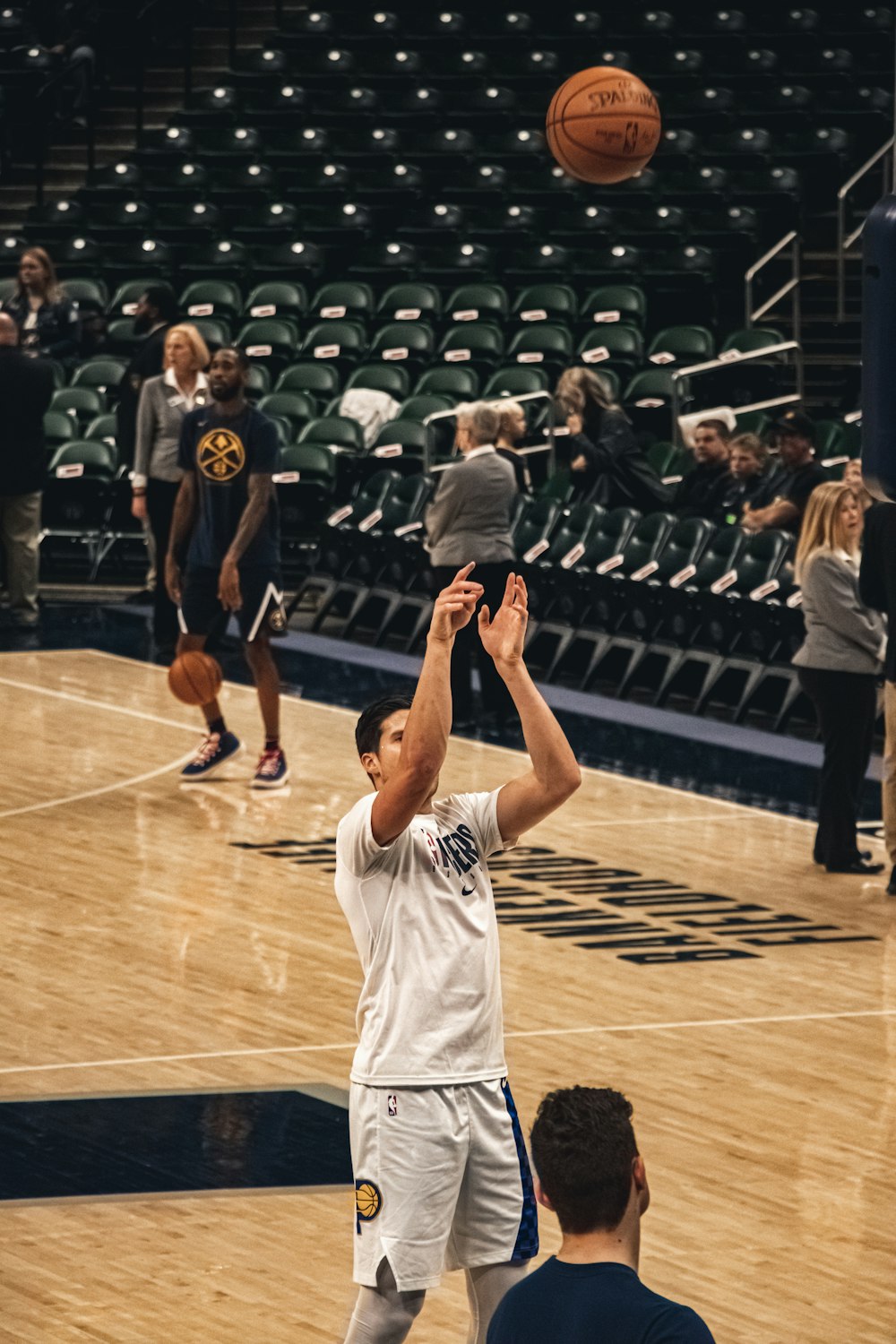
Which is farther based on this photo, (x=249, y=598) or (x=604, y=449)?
(x=604, y=449)

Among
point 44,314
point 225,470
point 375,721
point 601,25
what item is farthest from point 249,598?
point 601,25

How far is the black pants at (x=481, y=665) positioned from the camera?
12180mm

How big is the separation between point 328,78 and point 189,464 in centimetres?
1170

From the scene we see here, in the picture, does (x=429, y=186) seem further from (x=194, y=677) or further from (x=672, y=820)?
(x=672, y=820)

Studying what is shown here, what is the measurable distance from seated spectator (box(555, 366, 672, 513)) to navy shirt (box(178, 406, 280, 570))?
3791 millimetres

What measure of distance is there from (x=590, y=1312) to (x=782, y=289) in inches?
644

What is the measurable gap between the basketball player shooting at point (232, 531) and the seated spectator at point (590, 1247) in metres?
7.20

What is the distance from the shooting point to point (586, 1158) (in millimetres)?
3143

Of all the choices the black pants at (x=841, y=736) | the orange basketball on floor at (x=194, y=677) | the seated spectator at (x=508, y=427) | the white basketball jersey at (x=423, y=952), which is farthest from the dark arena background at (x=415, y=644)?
the seated spectator at (x=508, y=427)

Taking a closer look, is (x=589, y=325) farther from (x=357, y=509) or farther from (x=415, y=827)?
(x=415, y=827)

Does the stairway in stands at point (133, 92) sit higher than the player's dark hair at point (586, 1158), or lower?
higher

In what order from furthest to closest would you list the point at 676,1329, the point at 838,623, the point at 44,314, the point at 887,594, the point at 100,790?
the point at 44,314 < the point at 100,790 < the point at 838,623 < the point at 887,594 < the point at 676,1329

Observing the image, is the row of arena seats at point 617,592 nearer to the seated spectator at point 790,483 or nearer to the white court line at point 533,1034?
the seated spectator at point 790,483

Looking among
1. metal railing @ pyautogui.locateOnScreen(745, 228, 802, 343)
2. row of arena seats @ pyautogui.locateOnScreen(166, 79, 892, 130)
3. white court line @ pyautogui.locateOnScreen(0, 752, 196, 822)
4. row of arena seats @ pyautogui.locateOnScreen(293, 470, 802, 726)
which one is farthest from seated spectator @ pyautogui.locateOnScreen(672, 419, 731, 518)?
row of arena seats @ pyautogui.locateOnScreen(166, 79, 892, 130)
